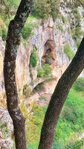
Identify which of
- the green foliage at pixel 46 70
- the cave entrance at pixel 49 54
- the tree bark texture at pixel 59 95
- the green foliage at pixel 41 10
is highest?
the green foliage at pixel 41 10

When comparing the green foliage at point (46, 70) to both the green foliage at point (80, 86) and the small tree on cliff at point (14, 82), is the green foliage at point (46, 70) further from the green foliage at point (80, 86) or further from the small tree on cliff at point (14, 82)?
the small tree on cliff at point (14, 82)

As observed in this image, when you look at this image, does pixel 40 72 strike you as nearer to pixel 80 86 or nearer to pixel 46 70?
pixel 46 70

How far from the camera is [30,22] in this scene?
31.3 feet

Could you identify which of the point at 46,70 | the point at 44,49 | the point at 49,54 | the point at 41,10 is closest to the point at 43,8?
the point at 41,10

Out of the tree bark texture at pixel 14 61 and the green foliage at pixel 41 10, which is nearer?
the tree bark texture at pixel 14 61

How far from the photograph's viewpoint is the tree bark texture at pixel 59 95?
2.30 metres

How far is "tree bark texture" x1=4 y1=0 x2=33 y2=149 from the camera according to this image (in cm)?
202

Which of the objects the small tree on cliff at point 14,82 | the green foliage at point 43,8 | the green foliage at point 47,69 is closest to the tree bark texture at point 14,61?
the small tree on cliff at point 14,82

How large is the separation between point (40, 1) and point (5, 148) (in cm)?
868

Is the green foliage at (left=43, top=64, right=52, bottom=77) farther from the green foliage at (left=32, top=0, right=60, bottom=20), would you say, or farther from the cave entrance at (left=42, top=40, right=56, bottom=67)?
the green foliage at (left=32, top=0, right=60, bottom=20)

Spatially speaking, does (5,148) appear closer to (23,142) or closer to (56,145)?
(23,142)

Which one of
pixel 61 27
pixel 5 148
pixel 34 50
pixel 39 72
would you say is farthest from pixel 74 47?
pixel 5 148

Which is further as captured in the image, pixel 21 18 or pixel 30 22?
pixel 30 22

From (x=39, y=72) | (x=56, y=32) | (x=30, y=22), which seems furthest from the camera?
(x=56, y=32)
